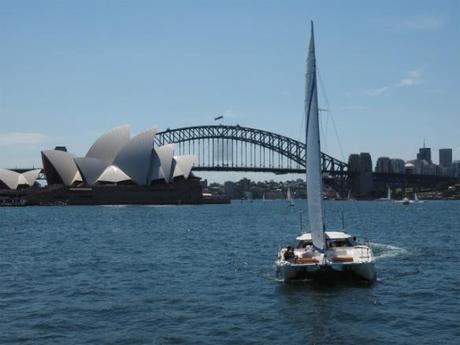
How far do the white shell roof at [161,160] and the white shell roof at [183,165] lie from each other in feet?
23.0

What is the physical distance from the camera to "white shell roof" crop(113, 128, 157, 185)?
425ft

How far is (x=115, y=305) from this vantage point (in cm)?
2192

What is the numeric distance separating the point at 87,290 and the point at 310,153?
1026 cm

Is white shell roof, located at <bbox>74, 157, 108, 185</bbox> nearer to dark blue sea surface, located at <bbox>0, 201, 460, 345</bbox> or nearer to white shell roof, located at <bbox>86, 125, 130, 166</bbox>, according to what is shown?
white shell roof, located at <bbox>86, 125, 130, 166</bbox>

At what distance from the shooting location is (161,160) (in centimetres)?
14088

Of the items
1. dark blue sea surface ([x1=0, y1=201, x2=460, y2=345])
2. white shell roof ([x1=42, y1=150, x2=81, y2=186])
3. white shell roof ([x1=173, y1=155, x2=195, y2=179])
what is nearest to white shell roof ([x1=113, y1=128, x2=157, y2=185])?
white shell roof ([x1=173, y1=155, x2=195, y2=179])

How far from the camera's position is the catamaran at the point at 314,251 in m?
25.1

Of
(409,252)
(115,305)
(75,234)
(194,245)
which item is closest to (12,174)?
(75,234)

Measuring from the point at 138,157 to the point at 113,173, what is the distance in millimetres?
7852

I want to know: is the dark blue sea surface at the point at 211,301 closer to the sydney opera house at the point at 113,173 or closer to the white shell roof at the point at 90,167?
the sydney opera house at the point at 113,173

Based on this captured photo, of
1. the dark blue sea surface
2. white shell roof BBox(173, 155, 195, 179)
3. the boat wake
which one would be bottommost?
the dark blue sea surface

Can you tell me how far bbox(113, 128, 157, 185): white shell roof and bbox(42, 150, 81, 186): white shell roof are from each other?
11724 mm

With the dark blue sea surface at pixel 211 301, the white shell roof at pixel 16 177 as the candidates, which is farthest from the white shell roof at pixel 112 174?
the dark blue sea surface at pixel 211 301

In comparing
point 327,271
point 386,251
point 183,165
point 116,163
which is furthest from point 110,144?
point 327,271
